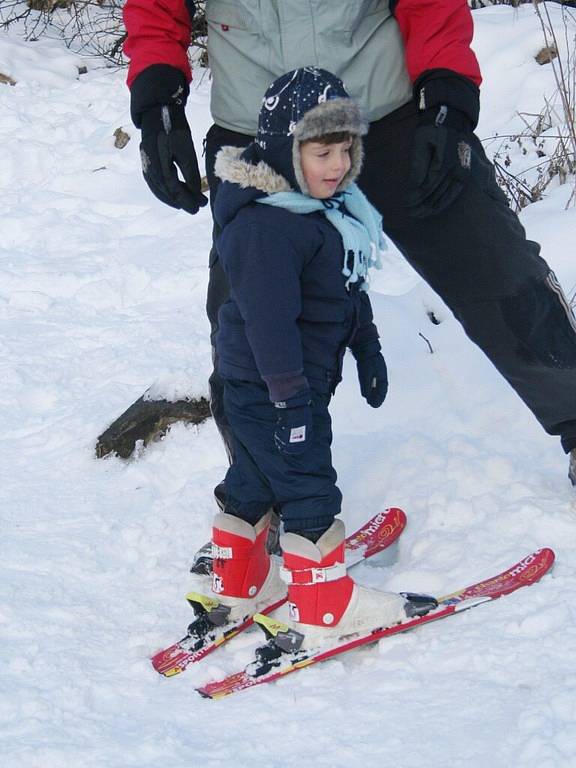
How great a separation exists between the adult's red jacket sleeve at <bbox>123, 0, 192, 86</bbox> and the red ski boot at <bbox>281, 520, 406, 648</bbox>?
135 cm

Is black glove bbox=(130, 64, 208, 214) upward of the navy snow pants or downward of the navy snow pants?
upward

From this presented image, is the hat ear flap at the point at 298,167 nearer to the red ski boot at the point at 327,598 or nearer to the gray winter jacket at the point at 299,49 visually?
the gray winter jacket at the point at 299,49

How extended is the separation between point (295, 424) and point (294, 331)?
22cm

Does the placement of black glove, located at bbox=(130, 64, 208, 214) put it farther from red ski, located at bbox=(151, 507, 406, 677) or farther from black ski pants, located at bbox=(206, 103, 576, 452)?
Answer: red ski, located at bbox=(151, 507, 406, 677)

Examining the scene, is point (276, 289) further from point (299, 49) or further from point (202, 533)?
point (202, 533)

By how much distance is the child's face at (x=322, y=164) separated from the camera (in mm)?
2484

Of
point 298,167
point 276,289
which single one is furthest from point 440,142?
point 276,289

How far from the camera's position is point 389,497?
3.30 m

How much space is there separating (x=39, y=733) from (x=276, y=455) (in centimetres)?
86

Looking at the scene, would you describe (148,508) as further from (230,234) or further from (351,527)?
(230,234)

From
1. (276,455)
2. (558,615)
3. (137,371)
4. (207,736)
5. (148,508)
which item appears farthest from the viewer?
(137,371)

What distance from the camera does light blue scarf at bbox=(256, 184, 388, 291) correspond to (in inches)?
98.2

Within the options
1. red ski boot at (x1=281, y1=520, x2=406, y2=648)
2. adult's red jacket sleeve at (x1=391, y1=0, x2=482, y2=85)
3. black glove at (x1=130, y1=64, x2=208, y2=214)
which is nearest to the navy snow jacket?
black glove at (x1=130, y1=64, x2=208, y2=214)

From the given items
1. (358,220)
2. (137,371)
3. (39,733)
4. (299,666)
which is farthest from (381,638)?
(137,371)
